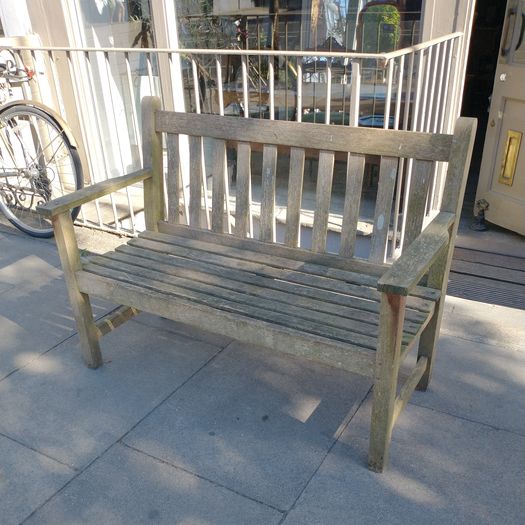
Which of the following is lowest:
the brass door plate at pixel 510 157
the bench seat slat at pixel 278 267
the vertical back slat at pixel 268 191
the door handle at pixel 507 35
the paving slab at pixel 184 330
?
the paving slab at pixel 184 330

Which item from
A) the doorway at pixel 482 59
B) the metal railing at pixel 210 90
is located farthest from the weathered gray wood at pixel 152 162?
the doorway at pixel 482 59

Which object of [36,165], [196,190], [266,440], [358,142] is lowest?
[266,440]

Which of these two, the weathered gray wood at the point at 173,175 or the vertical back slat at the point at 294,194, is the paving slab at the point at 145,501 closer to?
the vertical back slat at the point at 294,194

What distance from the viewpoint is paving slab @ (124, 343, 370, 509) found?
1895 mm

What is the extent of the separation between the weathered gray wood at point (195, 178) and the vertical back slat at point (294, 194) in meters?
0.47

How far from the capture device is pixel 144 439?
206 centimetres

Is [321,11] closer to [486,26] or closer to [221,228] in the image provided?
[221,228]

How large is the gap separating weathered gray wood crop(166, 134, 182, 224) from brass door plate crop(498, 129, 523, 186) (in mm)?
2543

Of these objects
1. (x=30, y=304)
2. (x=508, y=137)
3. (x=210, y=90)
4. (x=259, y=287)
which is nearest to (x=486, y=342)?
(x=259, y=287)

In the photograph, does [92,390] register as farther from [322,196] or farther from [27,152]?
[27,152]

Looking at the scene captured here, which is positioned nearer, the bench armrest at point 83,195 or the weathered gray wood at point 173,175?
the bench armrest at point 83,195

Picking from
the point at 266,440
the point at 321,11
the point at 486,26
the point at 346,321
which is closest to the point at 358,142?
the point at 346,321

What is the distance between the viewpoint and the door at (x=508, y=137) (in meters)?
3.63

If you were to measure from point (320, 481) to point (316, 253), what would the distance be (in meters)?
0.94
